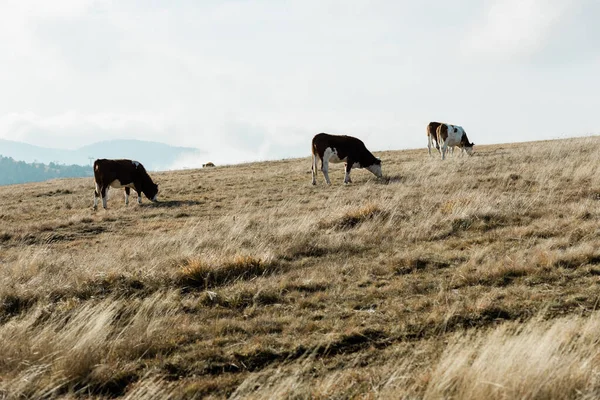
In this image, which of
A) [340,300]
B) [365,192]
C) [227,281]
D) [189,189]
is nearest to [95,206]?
[189,189]

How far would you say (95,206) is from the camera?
18453mm

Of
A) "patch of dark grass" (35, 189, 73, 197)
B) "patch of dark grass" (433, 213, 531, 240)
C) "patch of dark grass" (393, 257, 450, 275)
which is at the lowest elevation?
"patch of dark grass" (393, 257, 450, 275)

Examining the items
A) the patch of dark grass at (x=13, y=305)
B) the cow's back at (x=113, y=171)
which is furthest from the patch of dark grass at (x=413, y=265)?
the cow's back at (x=113, y=171)

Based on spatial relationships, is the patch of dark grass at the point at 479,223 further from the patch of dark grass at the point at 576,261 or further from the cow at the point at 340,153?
the cow at the point at 340,153

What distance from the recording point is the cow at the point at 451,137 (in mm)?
25520

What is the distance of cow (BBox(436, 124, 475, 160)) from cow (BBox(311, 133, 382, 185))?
6072mm

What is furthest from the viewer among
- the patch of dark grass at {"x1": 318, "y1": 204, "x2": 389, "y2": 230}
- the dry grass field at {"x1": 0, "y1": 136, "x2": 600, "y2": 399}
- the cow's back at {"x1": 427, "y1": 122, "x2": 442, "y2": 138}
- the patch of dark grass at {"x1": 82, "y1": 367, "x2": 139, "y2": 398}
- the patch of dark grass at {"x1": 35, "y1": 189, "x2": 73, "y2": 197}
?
the cow's back at {"x1": 427, "y1": 122, "x2": 442, "y2": 138}

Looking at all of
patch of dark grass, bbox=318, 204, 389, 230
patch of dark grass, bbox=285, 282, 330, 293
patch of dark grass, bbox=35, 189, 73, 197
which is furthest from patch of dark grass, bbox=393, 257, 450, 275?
patch of dark grass, bbox=35, 189, 73, 197

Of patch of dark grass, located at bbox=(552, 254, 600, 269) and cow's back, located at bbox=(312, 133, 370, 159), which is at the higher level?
cow's back, located at bbox=(312, 133, 370, 159)

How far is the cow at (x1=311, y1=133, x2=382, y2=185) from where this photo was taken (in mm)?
20203

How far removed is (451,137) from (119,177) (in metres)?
16.9

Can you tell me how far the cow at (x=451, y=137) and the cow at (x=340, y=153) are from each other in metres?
6.07

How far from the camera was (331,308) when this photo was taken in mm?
5906

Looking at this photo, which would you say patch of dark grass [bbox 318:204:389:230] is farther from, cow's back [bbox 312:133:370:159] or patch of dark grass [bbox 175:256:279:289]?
cow's back [bbox 312:133:370:159]
